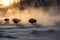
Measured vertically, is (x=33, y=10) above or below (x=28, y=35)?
above

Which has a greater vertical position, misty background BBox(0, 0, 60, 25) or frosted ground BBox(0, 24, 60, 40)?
misty background BBox(0, 0, 60, 25)

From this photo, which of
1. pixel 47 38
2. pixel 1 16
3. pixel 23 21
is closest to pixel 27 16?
pixel 23 21

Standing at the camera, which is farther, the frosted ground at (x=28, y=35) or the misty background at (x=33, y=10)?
the misty background at (x=33, y=10)

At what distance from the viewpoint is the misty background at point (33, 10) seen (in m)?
14.4

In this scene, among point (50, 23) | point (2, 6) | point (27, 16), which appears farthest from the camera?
point (2, 6)

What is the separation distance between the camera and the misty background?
14372 mm

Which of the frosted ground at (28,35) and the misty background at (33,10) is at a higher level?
the misty background at (33,10)

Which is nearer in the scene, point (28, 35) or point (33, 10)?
point (28, 35)

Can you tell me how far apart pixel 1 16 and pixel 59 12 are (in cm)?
370

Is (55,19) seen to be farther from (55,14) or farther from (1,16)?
(1,16)

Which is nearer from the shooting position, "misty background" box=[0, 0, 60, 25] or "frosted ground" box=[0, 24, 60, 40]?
"frosted ground" box=[0, 24, 60, 40]

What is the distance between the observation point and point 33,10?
14.7m

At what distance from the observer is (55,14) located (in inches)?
567

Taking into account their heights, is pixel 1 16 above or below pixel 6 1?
below
